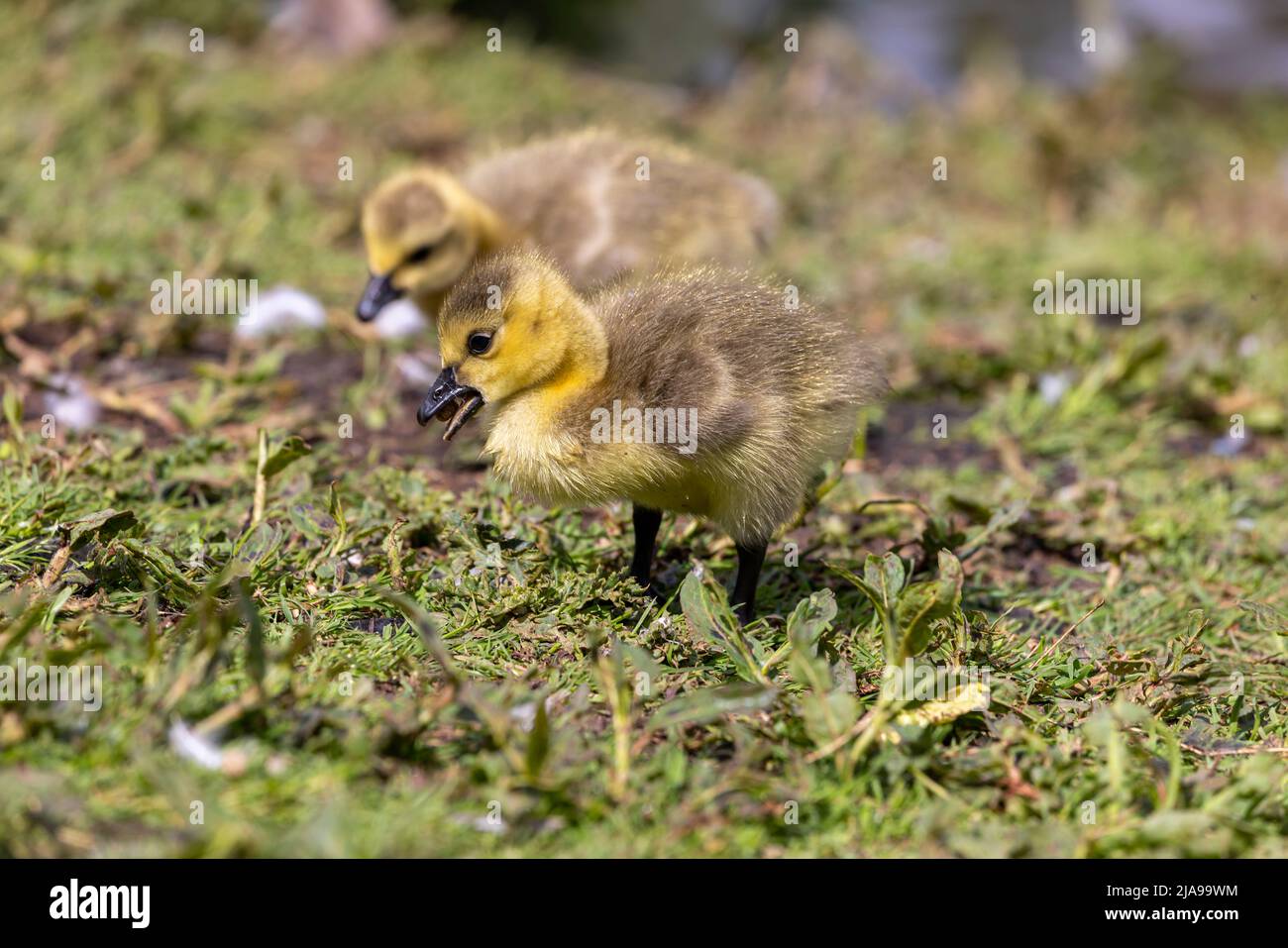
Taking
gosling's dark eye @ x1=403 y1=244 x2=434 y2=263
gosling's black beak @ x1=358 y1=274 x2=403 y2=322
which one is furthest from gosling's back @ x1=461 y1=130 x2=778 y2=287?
gosling's black beak @ x1=358 y1=274 x2=403 y2=322

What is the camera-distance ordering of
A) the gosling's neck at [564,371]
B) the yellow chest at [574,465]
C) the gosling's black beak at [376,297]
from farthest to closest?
the gosling's black beak at [376,297], the gosling's neck at [564,371], the yellow chest at [574,465]

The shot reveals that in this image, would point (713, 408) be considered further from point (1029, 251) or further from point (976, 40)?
point (976, 40)

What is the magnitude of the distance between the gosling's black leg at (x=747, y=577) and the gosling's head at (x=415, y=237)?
2.33 meters

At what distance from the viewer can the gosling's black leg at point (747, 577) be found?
3.62 m

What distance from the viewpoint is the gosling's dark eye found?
556 cm

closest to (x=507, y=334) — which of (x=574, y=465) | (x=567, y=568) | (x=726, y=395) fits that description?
(x=574, y=465)

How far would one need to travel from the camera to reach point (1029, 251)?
759 cm

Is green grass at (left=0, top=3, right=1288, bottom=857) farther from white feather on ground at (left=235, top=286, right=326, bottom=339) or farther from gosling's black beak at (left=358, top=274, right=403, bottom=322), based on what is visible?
gosling's black beak at (left=358, top=274, right=403, bottom=322)

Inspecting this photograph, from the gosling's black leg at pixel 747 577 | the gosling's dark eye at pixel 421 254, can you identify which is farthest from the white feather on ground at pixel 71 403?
the gosling's black leg at pixel 747 577

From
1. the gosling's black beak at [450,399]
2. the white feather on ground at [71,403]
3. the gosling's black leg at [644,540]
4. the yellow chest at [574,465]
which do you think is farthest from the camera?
the white feather on ground at [71,403]

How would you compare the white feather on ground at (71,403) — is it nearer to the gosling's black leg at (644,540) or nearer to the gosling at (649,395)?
the gosling at (649,395)

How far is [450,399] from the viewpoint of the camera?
3570mm

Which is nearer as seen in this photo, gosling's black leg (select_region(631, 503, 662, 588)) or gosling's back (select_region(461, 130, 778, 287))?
gosling's black leg (select_region(631, 503, 662, 588))

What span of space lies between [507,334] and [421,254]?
2278 mm
